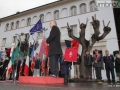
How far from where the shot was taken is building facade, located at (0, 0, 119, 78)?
51.6 ft

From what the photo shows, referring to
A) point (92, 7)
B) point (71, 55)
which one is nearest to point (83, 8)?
point (92, 7)

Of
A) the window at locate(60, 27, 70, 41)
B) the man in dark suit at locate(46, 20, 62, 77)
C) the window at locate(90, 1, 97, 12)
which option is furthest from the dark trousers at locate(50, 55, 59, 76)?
the window at locate(90, 1, 97, 12)

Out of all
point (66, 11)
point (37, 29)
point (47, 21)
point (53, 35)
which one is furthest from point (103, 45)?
point (53, 35)

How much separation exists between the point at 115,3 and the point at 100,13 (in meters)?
2.99

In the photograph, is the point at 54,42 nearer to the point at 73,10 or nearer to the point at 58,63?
the point at 58,63

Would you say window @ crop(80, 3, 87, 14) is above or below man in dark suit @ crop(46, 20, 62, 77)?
above

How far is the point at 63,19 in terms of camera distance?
1944 centimetres

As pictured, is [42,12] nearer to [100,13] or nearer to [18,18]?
[18,18]

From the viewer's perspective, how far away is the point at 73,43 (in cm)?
971

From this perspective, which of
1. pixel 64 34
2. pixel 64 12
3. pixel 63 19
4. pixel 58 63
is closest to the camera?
pixel 58 63

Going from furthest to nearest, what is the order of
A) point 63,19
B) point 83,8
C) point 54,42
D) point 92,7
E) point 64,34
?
point 63,19 < point 64,34 < point 83,8 < point 92,7 < point 54,42

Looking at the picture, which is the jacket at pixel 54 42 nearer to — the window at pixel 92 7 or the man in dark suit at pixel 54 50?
the man in dark suit at pixel 54 50

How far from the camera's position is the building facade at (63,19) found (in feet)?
51.6

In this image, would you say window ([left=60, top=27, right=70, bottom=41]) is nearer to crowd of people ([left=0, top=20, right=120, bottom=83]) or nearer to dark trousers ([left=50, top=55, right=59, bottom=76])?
crowd of people ([left=0, top=20, right=120, bottom=83])
